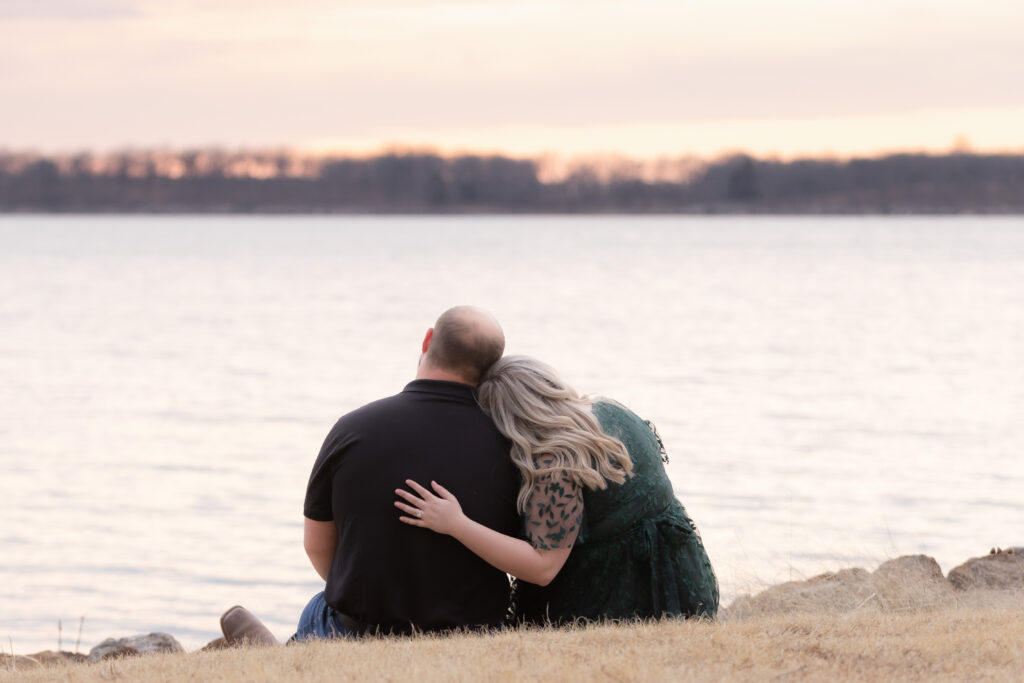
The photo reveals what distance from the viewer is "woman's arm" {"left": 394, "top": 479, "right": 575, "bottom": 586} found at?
4.55 metres

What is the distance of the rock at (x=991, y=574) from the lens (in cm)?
771

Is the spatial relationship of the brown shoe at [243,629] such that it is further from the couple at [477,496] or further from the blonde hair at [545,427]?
the blonde hair at [545,427]

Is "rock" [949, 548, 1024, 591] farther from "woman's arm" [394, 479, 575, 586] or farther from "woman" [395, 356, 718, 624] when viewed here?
"woman's arm" [394, 479, 575, 586]

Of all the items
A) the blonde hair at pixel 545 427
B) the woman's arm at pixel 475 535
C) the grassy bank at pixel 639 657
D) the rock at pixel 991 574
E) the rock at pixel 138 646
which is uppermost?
the blonde hair at pixel 545 427

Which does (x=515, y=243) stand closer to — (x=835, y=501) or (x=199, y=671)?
(x=835, y=501)

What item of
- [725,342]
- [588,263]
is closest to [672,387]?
[725,342]

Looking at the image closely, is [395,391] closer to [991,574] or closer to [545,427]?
[991,574]

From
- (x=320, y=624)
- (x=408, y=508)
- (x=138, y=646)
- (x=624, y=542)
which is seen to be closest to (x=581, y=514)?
(x=624, y=542)

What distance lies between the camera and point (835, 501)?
44.7 ft

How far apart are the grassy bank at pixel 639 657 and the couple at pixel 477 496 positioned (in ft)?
0.81

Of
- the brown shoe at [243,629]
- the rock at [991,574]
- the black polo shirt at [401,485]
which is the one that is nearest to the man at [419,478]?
the black polo shirt at [401,485]

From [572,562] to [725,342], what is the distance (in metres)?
26.6

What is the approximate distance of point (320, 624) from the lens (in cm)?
507

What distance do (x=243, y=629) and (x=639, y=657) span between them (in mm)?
2024
